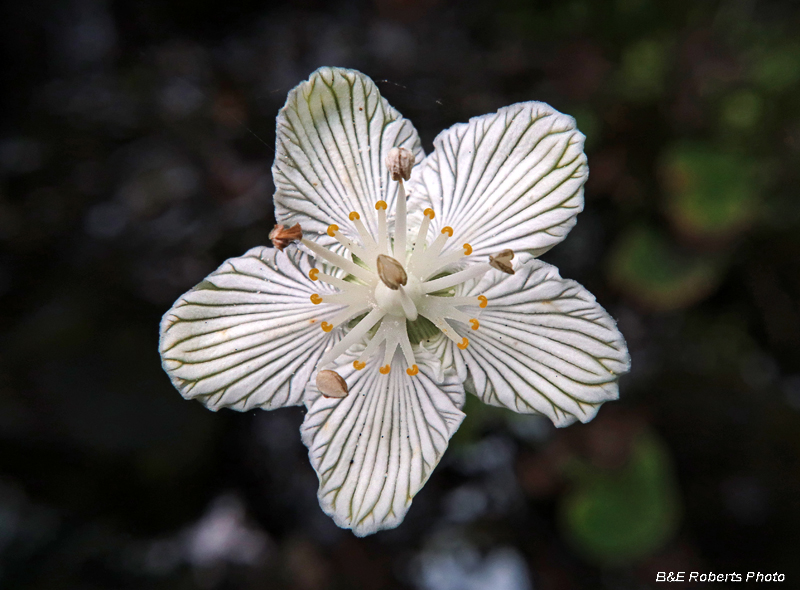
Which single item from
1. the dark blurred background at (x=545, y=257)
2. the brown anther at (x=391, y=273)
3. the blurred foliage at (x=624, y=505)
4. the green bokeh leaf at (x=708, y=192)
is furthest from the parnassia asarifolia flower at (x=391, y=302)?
the green bokeh leaf at (x=708, y=192)

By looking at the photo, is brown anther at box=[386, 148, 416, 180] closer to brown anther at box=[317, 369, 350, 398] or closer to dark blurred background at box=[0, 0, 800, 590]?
brown anther at box=[317, 369, 350, 398]

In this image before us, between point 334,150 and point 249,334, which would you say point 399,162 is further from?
point 249,334

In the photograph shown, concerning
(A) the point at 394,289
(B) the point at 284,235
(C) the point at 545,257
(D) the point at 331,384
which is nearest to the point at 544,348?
(A) the point at 394,289

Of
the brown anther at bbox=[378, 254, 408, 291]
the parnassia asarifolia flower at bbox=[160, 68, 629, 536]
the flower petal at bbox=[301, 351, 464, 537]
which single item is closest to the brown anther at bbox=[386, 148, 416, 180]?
the parnassia asarifolia flower at bbox=[160, 68, 629, 536]

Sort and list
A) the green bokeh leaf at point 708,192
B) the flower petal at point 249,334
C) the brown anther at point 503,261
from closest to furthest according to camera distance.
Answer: the brown anther at point 503,261
the flower petal at point 249,334
the green bokeh leaf at point 708,192

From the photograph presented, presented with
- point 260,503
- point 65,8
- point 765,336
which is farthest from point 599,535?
point 65,8

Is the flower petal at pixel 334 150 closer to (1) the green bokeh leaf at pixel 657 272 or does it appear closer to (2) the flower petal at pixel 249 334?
(2) the flower petal at pixel 249 334
